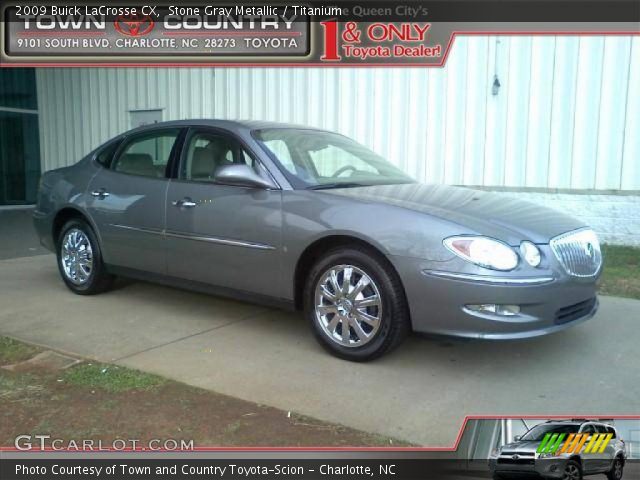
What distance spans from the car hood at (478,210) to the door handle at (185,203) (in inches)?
43.1

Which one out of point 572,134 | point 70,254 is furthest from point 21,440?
point 572,134

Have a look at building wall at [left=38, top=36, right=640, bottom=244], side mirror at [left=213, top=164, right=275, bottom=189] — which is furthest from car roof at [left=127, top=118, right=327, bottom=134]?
building wall at [left=38, top=36, right=640, bottom=244]

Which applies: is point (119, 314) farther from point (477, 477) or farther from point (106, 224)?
point (477, 477)

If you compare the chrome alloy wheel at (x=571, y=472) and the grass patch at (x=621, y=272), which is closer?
the chrome alloy wheel at (x=571, y=472)

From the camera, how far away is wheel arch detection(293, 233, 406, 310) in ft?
12.2

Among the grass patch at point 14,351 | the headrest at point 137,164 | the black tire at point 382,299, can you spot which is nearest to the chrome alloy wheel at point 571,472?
the black tire at point 382,299

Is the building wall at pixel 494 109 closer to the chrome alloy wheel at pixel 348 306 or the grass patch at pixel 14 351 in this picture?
the chrome alloy wheel at pixel 348 306

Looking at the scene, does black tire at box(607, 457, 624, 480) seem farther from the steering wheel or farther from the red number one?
the red number one

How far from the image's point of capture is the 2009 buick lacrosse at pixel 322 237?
3.48 meters

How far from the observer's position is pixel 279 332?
4531mm

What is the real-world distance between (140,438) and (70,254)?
3093mm

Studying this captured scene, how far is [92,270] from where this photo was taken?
5363mm

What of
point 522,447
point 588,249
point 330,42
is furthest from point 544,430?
point 330,42

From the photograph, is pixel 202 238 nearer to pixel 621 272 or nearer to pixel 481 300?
→ pixel 481 300
